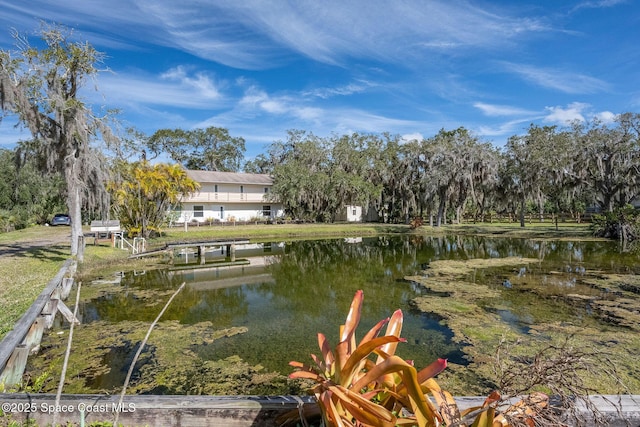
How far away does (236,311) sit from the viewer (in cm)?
867

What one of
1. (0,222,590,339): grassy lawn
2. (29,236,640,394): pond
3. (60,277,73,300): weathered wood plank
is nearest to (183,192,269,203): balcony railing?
(0,222,590,339): grassy lawn

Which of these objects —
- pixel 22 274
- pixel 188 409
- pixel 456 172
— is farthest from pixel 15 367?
pixel 456 172

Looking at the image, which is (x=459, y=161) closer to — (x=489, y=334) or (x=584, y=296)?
(x=584, y=296)

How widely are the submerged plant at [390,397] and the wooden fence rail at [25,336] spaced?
1.78 m

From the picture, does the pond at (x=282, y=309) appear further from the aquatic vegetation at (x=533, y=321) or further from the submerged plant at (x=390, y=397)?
the submerged plant at (x=390, y=397)

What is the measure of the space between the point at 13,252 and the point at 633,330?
1904cm

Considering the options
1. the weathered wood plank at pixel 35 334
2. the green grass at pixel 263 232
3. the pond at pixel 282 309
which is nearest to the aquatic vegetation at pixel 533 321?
the pond at pixel 282 309

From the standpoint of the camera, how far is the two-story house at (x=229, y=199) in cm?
3478

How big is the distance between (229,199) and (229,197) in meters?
0.21

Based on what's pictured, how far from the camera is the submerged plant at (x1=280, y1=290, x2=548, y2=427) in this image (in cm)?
174

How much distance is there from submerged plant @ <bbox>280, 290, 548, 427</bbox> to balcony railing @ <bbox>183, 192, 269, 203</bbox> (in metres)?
33.2

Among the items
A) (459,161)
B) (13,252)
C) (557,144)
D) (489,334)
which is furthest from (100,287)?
(557,144)

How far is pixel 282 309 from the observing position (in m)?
8.79

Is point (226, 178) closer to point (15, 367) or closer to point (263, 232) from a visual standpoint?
point (263, 232)
